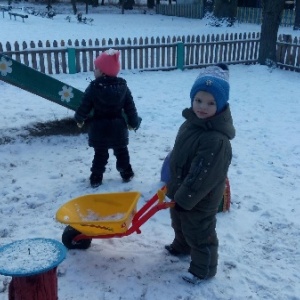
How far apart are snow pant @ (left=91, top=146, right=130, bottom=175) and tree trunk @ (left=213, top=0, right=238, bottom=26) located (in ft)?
74.8

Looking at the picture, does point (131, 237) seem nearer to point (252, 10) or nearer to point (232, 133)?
point (232, 133)

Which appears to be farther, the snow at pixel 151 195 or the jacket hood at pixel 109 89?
the jacket hood at pixel 109 89

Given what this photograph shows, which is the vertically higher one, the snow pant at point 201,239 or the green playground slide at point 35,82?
the green playground slide at point 35,82

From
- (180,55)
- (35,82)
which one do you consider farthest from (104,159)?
(180,55)

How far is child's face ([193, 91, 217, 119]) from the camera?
2871 mm

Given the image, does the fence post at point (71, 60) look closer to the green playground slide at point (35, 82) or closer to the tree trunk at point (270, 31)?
the green playground slide at point (35, 82)

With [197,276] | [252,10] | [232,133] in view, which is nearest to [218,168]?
[232,133]

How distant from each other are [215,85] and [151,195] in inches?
87.2

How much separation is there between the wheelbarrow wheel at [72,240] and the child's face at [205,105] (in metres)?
1.50

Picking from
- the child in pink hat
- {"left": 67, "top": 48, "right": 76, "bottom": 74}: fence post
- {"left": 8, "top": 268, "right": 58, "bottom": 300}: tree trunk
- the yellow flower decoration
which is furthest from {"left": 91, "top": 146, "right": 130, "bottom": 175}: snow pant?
{"left": 67, "top": 48, "right": 76, "bottom": 74}: fence post

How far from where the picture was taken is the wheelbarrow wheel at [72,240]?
3.55 meters

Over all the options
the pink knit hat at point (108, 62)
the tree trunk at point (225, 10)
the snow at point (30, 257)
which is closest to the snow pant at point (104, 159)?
the pink knit hat at point (108, 62)

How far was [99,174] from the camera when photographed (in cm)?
496

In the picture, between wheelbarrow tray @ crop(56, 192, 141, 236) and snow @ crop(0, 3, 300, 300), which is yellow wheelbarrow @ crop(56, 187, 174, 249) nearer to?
wheelbarrow tray @ crop(56, 192, 141, 236)
